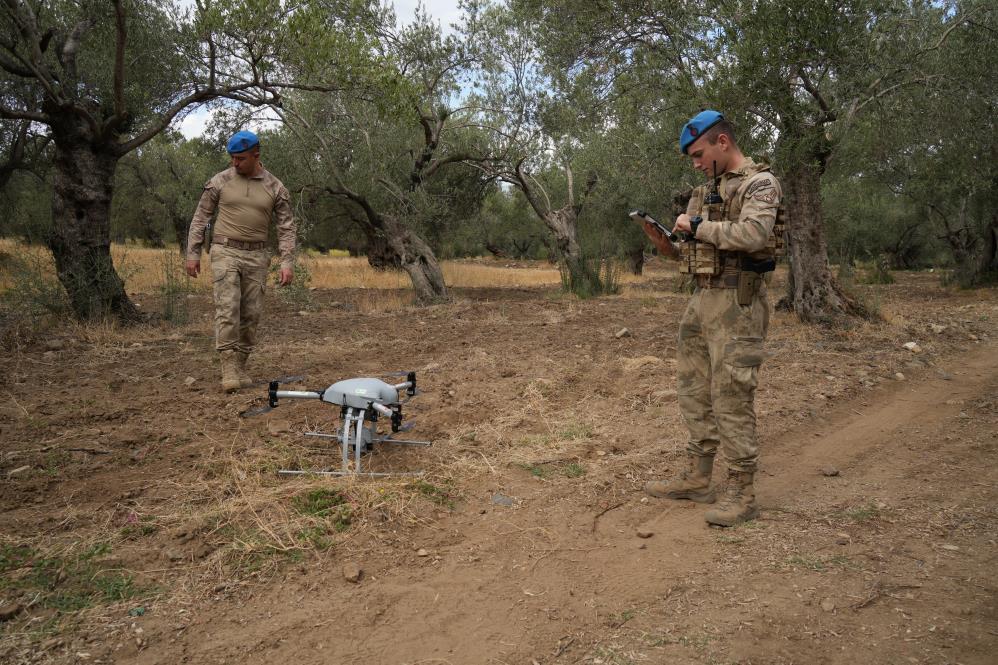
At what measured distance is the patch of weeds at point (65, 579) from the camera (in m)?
2.72

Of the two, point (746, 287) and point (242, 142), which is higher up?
point (242, 142)

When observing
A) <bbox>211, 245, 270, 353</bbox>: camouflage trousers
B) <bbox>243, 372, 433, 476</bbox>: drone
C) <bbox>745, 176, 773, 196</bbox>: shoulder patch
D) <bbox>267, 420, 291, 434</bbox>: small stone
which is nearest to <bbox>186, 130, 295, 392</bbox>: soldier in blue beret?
<bbox>211, 245, 270, 353</bbox>: camouflage trousers

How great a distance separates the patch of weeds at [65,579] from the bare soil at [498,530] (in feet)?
0.04

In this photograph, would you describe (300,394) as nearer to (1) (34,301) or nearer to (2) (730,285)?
(2) (730,285)

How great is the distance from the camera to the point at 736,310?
11.4 ft

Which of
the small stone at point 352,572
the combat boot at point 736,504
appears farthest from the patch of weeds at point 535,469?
the small stone at point 352,572

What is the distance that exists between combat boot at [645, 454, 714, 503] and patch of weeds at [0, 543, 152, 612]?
264 centimetres

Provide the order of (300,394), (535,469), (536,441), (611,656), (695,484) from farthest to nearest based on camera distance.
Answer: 1. (536,441)
2. (535,469)
3. (300,394)
4. (695,484)
5. (611,656)

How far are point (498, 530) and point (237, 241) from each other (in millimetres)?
3732

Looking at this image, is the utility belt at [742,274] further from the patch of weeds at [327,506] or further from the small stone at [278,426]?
the small stone at [278,426]

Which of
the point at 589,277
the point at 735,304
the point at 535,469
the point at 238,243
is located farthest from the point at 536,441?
the point at 589,277

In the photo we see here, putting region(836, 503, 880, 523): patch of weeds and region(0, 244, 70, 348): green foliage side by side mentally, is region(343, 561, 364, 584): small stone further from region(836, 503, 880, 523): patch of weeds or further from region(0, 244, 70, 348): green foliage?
region(0, 244, 70, 348): green foliage

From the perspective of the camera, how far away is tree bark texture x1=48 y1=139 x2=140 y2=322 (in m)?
8.93

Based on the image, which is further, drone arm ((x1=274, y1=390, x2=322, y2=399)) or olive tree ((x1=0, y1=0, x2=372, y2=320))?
olive tree ((x1=0, y1=0, x2=372, y2=320))
